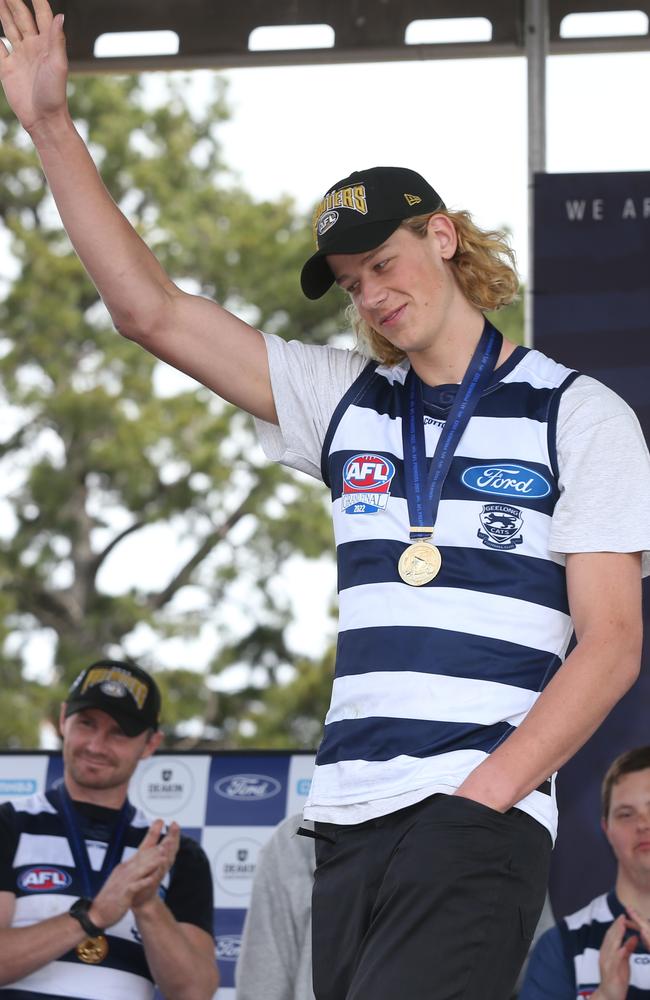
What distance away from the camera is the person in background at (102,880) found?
3.79 metres

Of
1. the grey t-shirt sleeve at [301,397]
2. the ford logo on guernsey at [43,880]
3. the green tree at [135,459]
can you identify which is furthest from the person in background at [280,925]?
the green tree at [135,459]

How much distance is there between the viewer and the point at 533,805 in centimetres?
203

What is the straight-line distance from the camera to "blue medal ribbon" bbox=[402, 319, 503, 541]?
2.16 meters

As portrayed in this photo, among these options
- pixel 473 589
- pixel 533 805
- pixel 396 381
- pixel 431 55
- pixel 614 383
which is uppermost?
pixel 431 55

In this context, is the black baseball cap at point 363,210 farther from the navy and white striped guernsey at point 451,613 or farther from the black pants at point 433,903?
the black pants at point 433,903

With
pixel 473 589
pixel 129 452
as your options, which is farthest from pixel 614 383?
pixel 129 452

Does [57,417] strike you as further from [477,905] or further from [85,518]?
[477,905]

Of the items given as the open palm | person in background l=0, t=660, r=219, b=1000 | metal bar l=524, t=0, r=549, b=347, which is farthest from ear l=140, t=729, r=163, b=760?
the open palm

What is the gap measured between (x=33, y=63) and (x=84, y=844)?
7.62ft

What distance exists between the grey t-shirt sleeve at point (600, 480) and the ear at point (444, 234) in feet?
1.20

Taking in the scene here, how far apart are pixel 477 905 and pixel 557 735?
25 centimetres

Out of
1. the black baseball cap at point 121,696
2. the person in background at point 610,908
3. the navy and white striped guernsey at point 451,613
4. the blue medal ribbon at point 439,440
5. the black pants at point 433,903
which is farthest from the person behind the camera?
the black baseball cap at point 121,696

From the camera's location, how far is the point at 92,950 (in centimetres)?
386

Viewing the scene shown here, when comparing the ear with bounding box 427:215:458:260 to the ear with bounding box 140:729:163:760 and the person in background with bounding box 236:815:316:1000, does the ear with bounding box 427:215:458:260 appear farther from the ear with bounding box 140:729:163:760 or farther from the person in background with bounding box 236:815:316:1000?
the ear with bounding box 140:729:163:760
